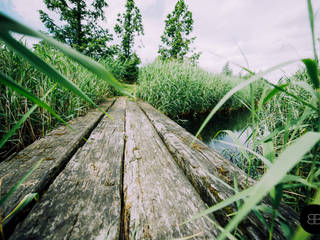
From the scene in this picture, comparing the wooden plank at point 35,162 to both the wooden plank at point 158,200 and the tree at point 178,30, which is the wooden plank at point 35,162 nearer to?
the wooden plank at point 158,200

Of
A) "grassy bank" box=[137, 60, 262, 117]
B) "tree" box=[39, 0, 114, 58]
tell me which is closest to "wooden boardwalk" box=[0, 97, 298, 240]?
"grassy bank" box=[137, 60, 262, 117]

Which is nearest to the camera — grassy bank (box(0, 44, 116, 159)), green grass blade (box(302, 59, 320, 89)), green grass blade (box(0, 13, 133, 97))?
green grass blade (box(0, 13, 133, 97))

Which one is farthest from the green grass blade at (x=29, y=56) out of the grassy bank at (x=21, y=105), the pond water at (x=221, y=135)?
the grassy bank at (x=21, y=105)

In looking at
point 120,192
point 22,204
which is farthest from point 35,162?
point 120,192

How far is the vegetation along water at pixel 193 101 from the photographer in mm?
189

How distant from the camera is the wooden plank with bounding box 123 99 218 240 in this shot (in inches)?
14.2

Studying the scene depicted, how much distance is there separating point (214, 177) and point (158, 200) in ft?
0.74

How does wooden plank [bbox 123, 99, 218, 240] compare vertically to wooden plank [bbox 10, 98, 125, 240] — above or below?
above

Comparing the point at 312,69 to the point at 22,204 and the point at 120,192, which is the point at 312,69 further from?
the point at 22,204

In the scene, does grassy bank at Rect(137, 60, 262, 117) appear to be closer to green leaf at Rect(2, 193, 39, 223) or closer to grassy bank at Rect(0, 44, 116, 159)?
grassy bank at Rect(0, 44, 116, 159)

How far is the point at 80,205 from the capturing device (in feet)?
1.37

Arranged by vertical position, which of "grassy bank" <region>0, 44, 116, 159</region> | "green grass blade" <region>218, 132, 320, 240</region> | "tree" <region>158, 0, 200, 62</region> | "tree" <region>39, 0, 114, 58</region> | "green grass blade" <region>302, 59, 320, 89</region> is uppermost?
"tree" <region>158, 0, 200, 62</region>

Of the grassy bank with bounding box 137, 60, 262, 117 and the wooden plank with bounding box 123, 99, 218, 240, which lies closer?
the wooden plank with bounding box 123, 99, 218, 240

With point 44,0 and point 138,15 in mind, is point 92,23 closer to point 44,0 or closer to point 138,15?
point 44,0
